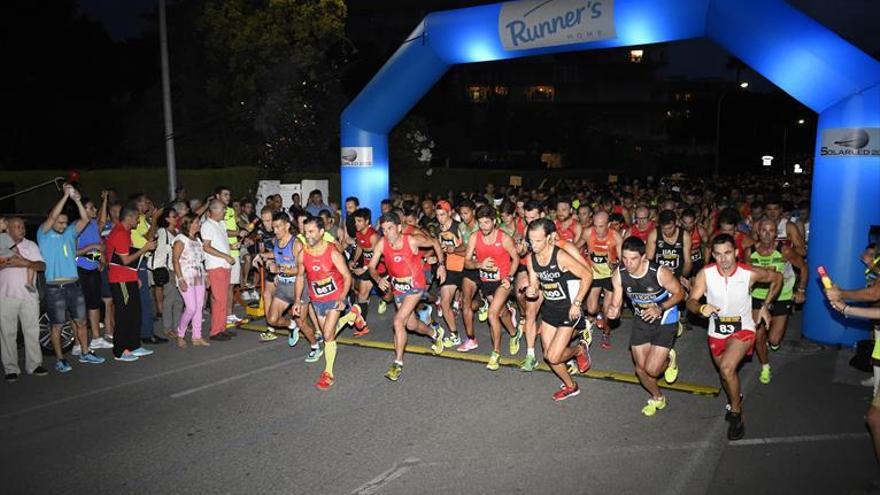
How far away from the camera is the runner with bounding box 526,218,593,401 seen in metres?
7.14

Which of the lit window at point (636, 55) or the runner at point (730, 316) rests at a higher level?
the lit window at point (636, 55)

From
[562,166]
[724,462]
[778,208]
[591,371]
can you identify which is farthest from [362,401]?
[562,166]

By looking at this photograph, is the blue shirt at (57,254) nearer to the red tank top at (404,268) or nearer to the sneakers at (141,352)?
the sneakers at (141,352)

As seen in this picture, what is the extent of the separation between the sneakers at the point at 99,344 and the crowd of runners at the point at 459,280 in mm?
29

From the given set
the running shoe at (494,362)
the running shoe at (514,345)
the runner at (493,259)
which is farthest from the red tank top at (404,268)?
the running shoe at (514,345)

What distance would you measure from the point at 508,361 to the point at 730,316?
3.15 m

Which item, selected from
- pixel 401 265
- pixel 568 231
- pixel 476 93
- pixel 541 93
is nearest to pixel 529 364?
pixel 401 265

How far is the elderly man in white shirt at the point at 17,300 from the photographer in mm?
7867

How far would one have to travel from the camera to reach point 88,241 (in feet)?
29.8

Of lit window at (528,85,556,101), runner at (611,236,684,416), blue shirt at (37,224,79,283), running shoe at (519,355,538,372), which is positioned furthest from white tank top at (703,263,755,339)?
lit window at (528,85,556,101)

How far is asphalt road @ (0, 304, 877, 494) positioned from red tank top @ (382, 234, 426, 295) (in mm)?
1044

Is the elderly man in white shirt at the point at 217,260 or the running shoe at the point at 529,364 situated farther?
the elderly man in white shirt at the point at 217,260

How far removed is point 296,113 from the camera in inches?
971

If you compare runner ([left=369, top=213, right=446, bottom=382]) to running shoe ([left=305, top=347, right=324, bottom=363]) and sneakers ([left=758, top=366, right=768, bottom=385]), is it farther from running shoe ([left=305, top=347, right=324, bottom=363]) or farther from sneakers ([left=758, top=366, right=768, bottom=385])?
sneakers ([left=758, top=366, right=768, bottom=385])
